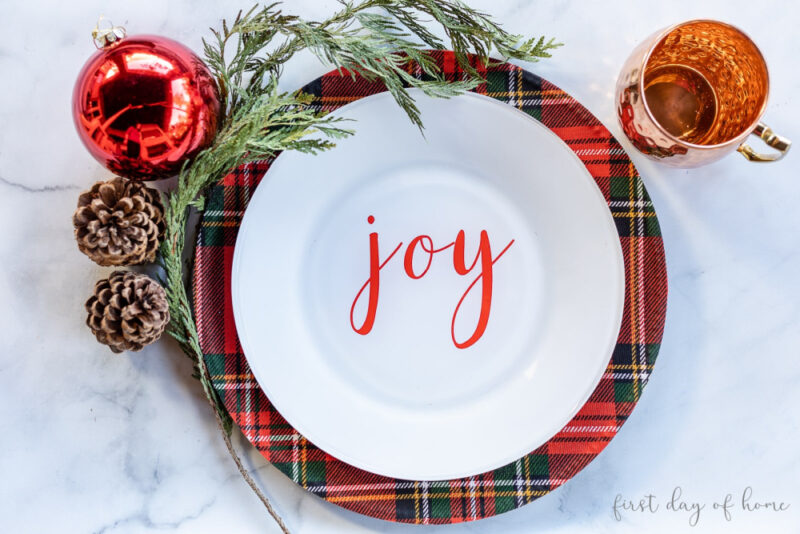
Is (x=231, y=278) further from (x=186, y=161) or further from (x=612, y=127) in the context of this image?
(x=612, y=127)

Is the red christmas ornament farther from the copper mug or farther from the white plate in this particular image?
the copper mug

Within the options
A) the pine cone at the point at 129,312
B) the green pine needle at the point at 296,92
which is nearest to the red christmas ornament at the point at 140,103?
the green pine needle at the point at 296,92

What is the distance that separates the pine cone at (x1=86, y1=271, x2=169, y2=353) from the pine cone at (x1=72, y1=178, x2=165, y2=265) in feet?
0.11

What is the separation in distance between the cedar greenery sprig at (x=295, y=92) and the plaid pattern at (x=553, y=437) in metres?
0.03

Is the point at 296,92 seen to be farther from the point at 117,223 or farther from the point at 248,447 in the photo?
the point at 248,447

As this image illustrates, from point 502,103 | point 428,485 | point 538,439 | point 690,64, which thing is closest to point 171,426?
point 428,485

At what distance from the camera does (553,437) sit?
745 millimetres

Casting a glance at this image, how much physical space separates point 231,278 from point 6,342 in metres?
0.35

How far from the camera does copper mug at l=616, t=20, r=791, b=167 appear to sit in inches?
26.4

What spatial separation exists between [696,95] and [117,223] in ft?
2.39

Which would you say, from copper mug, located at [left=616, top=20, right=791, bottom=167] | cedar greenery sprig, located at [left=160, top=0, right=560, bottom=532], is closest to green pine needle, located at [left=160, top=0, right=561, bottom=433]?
cedar greenery sprig, located at [left=160, top=0, right=560, bottom=532]

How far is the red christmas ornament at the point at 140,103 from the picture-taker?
600 millimetres

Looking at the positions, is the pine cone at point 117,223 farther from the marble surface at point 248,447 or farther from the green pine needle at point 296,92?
the marble surface at point 248,447

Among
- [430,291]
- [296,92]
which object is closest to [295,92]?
[296,92]
